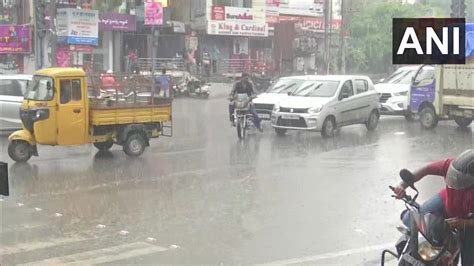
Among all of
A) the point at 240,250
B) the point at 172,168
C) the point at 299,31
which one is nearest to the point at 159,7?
the point at 299,31

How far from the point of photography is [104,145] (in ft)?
45.8

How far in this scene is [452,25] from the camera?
30.3ft

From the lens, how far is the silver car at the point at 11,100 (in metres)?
16.3

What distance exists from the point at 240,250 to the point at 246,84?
10.7 meters

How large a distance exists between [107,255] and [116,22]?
3067 cm

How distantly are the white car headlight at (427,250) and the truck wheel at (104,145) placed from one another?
10000mm

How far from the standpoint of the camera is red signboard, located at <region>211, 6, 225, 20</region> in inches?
1604

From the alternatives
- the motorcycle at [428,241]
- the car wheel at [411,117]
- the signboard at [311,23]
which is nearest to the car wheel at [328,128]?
the car wheel at [411,117]

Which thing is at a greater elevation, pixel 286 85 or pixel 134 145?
pixel 286 85

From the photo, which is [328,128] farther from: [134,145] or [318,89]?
A: [134,145]

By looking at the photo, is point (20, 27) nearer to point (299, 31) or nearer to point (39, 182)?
point (299, 31)

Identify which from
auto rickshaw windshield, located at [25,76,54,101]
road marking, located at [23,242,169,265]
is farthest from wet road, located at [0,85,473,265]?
auto rickshaw windshield, located at [25,76,54,101]

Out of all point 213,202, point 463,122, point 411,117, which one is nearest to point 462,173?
point 213,202

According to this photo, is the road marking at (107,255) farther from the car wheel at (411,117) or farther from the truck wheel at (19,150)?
the car wheel at (411,117)
